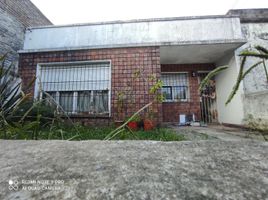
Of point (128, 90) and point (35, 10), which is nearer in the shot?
point (128, 90)

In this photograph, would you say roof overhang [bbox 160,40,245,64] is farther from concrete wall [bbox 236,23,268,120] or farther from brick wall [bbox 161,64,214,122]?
concrete wall [bbox 236,23,268,120]

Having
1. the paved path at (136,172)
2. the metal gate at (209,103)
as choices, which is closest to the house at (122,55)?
the metal gate at (209,103)

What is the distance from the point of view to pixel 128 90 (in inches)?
182

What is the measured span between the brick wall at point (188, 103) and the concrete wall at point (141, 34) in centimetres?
171

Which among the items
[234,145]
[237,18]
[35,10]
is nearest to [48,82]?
[35,10]

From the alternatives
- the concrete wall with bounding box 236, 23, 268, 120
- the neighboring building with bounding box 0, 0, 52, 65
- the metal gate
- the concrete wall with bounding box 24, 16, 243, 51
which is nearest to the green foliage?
the concrete wall with bounding box 236, 23, 268, 120

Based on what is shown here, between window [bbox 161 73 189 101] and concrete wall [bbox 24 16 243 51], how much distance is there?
1924 mm

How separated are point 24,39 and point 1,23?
2.46 ft

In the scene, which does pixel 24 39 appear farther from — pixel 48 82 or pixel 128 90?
pixel 128 90

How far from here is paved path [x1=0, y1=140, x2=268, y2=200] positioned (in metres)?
0.35

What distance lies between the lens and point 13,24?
204 inches

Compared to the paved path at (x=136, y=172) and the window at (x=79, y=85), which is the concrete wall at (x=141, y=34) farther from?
the paved path at (x=136, y=172)

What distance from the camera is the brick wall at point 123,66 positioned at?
4.54 m

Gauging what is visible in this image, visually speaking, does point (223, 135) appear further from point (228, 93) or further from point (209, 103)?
point (209, 103)
